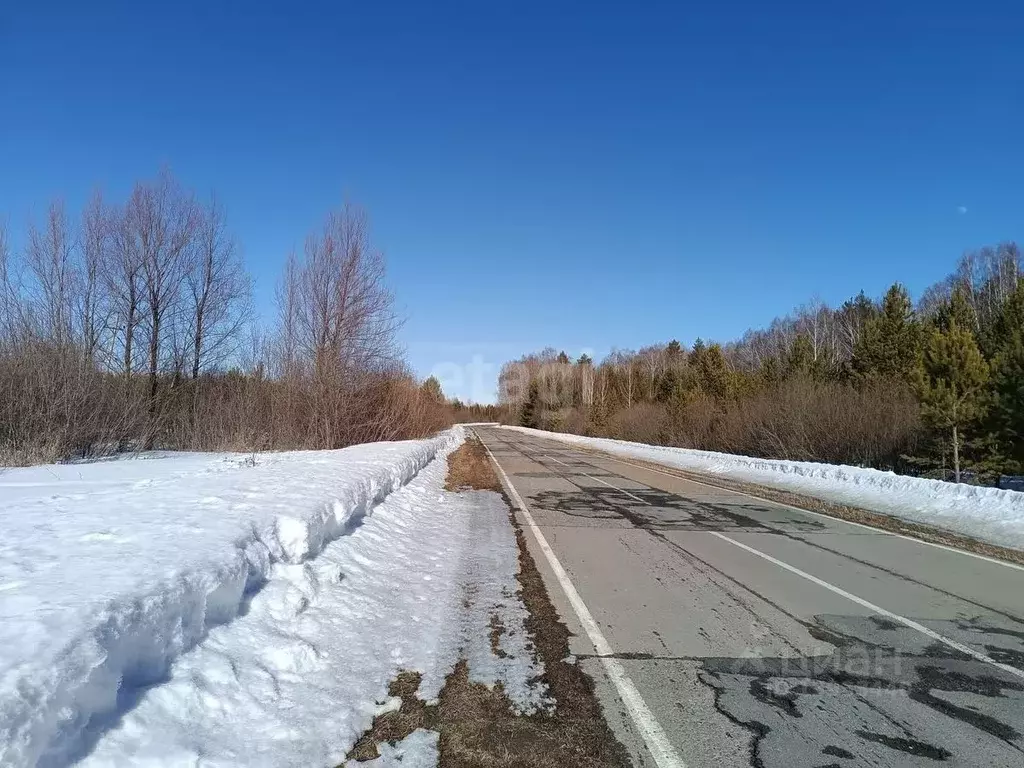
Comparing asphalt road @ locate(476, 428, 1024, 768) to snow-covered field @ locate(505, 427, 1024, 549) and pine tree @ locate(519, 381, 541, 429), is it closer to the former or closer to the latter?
snow-covered field @ locate(505, 427, 1024, 549)

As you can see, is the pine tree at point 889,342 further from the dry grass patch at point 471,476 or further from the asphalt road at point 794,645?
the asphalt road at point 794,645

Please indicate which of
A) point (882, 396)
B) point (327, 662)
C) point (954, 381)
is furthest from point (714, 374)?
point (327, 662)

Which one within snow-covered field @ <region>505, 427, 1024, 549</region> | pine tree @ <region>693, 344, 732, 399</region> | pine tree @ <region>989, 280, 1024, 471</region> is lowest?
snow-covered field @ <region>505, 427, 1024, 549</region>

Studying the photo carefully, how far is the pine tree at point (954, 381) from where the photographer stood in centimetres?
2181

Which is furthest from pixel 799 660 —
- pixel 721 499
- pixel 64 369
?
pixel 64 369

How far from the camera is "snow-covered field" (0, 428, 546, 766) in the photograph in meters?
3.06

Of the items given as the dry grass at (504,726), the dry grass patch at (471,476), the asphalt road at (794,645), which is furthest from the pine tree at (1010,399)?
the dry grass at (504,726)

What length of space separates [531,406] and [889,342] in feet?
249

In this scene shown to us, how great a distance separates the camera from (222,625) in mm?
4605

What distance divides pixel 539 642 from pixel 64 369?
68.1ft

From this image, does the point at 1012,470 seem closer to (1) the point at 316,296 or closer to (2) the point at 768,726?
(2) the point at 768,726

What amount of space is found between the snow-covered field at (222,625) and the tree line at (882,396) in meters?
21.8

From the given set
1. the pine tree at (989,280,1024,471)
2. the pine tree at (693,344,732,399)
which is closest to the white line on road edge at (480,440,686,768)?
the pine tree at (989,280,1024,471)

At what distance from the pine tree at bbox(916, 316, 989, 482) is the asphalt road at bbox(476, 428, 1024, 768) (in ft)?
49.4
